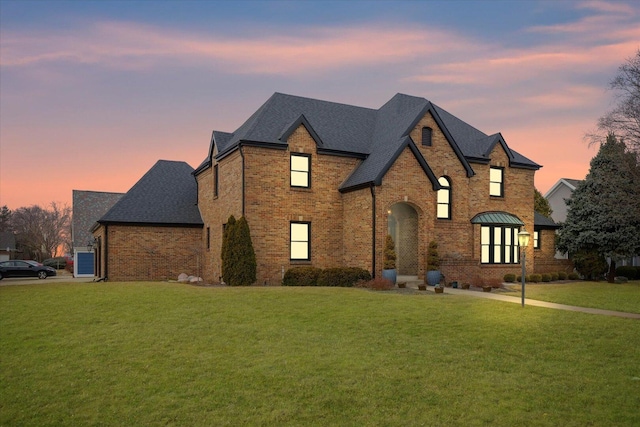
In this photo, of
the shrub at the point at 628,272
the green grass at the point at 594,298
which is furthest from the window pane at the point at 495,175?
the shrub at the point at 628,272

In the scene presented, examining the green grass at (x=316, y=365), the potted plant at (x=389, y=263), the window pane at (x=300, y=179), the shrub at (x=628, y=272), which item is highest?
the window pane at (x=300, y=179)

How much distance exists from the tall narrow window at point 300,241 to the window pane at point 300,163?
298cm

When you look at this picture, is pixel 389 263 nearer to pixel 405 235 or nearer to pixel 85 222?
pixel 405 235

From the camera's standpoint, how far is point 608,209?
30.6 m

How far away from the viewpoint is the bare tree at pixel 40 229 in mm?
90625

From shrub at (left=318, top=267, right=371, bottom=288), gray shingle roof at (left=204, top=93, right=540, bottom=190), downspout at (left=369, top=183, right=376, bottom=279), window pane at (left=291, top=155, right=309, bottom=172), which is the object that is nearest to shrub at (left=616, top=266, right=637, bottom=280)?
gray shingle roof at (left=204, top=93, right=540, bottom=190)

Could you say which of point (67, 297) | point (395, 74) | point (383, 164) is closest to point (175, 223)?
point (67, 297)

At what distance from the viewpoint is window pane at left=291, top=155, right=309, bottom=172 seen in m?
25.4

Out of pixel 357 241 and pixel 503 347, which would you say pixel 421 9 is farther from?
pixel 503 347

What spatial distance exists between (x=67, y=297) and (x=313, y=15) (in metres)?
15.4

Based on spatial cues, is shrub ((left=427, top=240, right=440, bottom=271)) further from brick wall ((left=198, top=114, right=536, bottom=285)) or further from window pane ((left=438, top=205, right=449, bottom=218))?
window pane ((left=438, top=205, right=449, bottom=218))

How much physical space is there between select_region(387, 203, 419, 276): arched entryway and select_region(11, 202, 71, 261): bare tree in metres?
81.3

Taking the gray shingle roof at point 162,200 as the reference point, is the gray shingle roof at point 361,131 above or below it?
above

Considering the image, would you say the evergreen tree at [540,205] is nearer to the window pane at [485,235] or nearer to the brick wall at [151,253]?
the window pane at [485,235]
